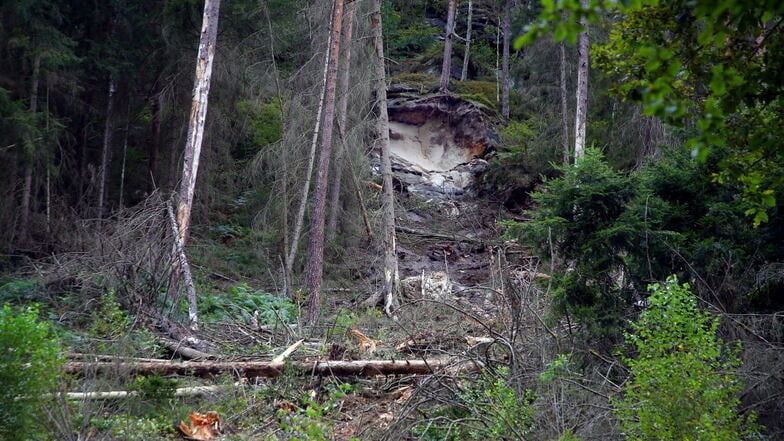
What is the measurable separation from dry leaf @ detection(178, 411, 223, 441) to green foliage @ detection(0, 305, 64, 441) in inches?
68.1

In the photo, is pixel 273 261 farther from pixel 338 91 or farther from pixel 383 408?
pixel 383 408

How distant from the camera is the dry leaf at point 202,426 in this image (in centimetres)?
659

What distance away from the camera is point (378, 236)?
1798 centimetres

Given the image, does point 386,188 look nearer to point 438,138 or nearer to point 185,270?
point 185,270

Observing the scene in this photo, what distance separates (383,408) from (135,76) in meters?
13.9

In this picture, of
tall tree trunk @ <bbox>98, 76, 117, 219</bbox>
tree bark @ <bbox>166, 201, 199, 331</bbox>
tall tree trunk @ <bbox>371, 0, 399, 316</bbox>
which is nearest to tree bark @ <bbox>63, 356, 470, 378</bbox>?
tree bark @ <bbox>166, 201, 199, 331</bbox>

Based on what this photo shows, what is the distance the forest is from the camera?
4.51 metres

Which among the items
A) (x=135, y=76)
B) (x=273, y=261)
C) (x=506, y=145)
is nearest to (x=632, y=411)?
(x=273, y=261)

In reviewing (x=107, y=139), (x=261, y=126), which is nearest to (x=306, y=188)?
(x=107, y=139)

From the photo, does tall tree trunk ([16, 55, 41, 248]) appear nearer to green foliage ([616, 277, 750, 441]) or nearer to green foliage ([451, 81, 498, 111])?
green foliage ([616, 277, 750, 441])

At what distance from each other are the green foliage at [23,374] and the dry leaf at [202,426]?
1729 millimetres

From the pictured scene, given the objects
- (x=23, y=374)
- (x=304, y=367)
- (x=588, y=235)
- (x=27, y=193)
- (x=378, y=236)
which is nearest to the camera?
(x=23, y=374)

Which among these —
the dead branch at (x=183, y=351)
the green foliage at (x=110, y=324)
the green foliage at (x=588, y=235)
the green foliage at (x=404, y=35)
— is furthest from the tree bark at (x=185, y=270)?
the green foliage at (x=404, y=35)

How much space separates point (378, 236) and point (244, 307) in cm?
604
